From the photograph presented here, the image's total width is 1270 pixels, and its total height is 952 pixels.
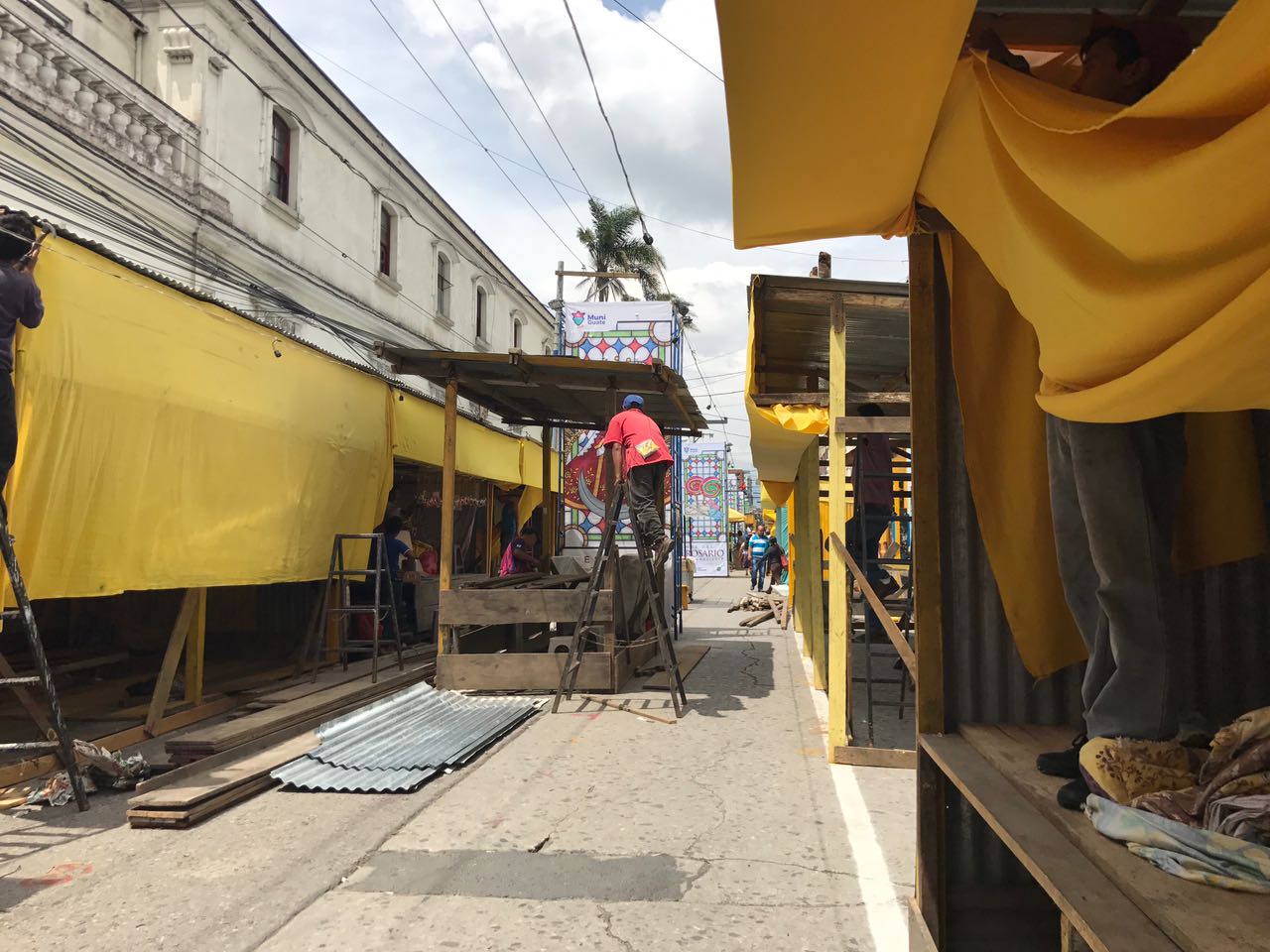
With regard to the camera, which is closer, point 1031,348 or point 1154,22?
point 1154,22

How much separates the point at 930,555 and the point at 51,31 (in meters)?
12.4

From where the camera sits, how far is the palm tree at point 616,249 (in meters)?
30.2

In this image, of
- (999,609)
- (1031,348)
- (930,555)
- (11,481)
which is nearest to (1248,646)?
(999,609)

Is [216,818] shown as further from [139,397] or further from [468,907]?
[139,397]

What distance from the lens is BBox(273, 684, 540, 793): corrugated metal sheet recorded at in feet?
16.7

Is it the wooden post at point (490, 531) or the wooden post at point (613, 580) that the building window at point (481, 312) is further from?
the wooden post at point (613, 580)

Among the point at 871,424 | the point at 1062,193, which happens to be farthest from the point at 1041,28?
the point at 871,424

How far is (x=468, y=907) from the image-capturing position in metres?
3.35

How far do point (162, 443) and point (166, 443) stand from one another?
4cm

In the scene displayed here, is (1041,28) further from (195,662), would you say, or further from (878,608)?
(195,662)

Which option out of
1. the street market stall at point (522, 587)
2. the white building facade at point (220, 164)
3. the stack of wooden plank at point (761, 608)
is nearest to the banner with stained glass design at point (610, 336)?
the stack of wooden plank at point (761, 608)

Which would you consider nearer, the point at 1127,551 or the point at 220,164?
the point at 1127,551

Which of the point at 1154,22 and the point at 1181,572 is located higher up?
the point at 1154,22

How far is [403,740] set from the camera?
5934 mm
